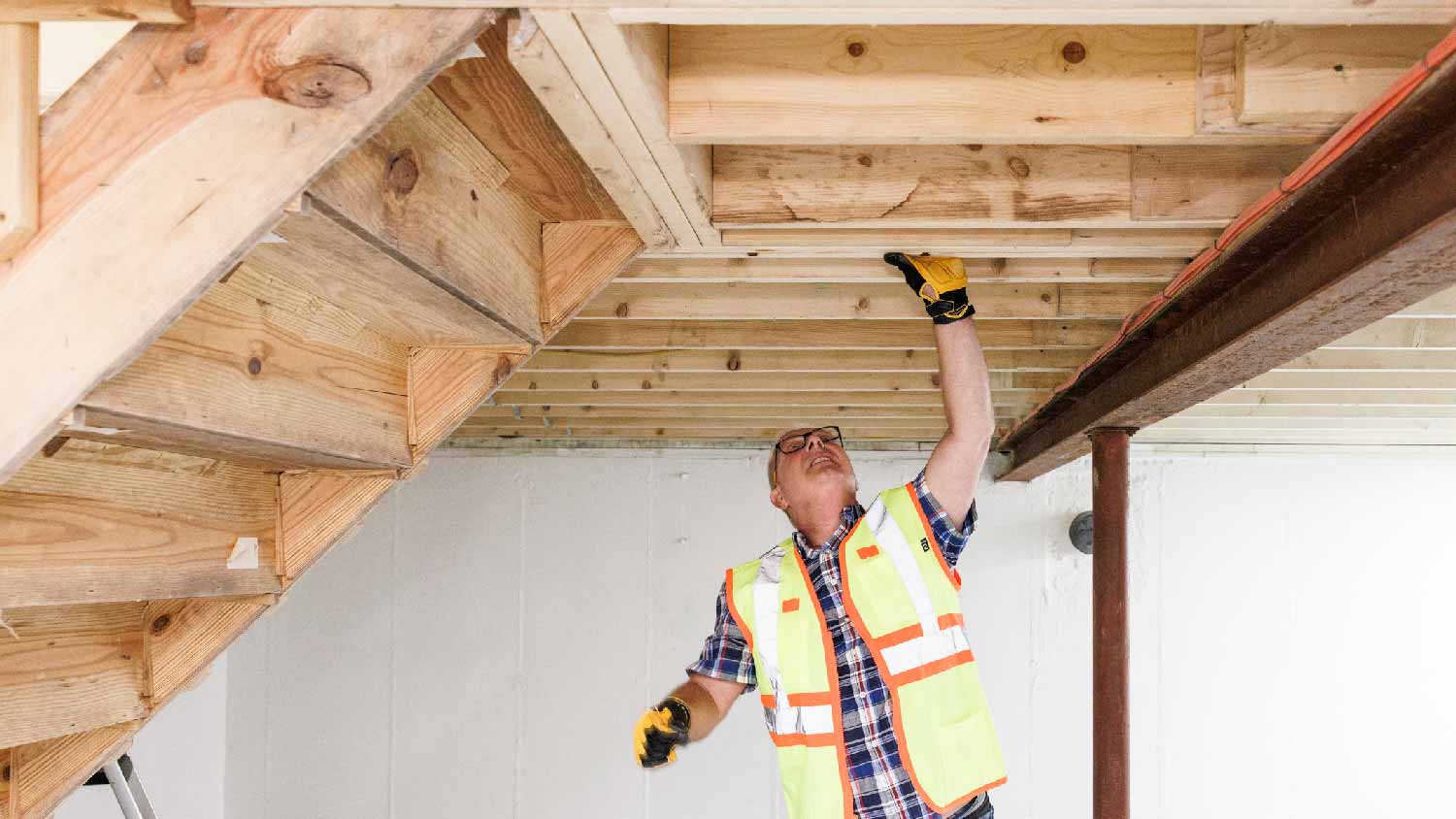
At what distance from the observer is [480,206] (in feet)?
6.84

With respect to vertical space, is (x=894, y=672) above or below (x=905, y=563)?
below

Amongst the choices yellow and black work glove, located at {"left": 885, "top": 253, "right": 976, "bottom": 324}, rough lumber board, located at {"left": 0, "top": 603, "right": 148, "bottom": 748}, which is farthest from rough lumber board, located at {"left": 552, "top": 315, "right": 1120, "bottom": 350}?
rough lumber board, located at {"left": 0, "top": 603, "right": 148, "bottom": 748}

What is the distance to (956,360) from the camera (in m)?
2.62

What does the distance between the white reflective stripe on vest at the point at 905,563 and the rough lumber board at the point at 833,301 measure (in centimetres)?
76

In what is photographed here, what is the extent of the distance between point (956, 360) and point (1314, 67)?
98 cm

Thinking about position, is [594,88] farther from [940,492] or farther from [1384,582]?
[1384,582]

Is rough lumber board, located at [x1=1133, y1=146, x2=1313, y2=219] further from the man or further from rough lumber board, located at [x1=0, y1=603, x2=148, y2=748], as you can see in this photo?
rough lumber board, located at [x1=0, y1=603, x2=148, y2=748]

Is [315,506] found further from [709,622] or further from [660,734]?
[709,622]


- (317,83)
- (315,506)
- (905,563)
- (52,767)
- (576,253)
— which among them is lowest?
(52,767)

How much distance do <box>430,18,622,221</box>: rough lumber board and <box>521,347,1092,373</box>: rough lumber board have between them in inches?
65.9

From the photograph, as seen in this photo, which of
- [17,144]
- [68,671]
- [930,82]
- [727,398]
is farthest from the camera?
[727,398]

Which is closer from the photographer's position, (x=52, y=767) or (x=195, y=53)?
(x=195, y=53)

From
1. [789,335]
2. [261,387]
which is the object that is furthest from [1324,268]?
[789,335]

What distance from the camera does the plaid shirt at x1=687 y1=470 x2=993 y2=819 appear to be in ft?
8.66
